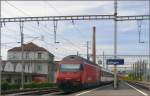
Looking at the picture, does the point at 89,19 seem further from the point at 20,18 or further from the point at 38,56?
the point at 38,56

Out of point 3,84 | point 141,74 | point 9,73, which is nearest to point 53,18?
point 3,84

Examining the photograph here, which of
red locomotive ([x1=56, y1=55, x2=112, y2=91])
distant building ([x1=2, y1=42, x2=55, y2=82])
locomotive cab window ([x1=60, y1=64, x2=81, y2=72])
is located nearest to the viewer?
red locomotive ([x1=56, y1=55, x2=112, y2=91])

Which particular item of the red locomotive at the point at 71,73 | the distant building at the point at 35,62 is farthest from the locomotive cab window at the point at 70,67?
the distant building at the point at 35,62

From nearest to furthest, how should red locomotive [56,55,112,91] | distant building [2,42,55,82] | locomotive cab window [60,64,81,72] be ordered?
red locomotive [56,55,112,91] → locomotive cab window [60,64,81,72] → distant building [2,42,55,82]

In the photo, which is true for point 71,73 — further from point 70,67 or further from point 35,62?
point 35,62

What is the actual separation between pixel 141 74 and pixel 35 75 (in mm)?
70290

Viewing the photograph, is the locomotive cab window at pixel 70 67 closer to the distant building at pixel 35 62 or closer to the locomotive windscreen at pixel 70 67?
the locomotive windscreen at pixel 70 67

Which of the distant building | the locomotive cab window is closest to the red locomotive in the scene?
the locomotive cab window

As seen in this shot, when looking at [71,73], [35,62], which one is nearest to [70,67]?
[71,73]

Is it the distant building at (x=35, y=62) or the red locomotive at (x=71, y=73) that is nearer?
the red locomotive at (x=71, y=73)

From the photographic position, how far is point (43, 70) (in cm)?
10625

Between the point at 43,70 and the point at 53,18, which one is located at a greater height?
the point at 53,18

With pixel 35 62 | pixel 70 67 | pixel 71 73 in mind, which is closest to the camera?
pixel 71 73

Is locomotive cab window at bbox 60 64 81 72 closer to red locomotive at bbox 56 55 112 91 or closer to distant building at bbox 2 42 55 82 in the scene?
red locomotive at bbox 56 55 112 91
